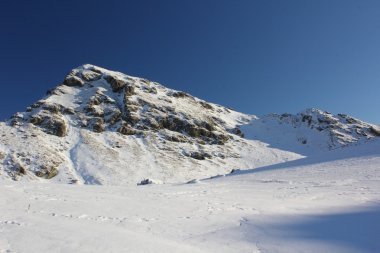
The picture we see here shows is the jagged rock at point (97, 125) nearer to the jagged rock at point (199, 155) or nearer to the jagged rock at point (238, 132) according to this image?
the jagged rock at point (199, 155)

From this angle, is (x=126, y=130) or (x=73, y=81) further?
(x=73, y=81)

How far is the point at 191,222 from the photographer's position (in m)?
10.5

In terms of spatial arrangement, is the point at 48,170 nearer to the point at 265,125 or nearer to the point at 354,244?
the point at 354,244

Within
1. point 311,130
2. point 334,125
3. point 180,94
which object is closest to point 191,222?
point 180,94

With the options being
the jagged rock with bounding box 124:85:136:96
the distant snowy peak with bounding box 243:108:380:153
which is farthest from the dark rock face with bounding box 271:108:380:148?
the jagged rock with bounding box 124:85:136:96

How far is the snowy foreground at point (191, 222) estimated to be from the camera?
306 inches

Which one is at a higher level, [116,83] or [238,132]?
[116,83]

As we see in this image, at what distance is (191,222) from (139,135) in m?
72.2

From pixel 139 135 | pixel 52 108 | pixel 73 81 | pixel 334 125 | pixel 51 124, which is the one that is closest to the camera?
pixel 51 124

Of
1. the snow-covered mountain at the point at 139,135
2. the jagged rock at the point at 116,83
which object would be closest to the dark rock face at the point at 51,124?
the snow-covered mountain at the point at 139,135

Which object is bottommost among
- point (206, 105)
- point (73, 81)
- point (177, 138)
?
point (177, 138)

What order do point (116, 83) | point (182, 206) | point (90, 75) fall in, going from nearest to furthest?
point (182, 206) → point (116, 83) → point (90, 75)

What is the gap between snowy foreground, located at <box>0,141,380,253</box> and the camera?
25.5 ft

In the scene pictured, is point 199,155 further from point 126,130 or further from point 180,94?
point 180,94
